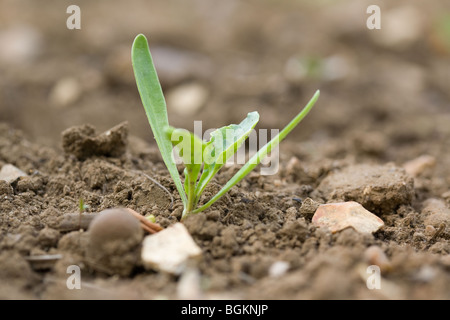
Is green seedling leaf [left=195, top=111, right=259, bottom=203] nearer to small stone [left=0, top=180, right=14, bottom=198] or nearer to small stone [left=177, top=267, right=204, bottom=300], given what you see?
small stone [left=177, top=267, right=204, bottom=300]

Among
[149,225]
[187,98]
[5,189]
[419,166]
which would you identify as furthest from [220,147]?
[187,98]

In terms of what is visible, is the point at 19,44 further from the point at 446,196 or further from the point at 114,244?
the point at 446,196

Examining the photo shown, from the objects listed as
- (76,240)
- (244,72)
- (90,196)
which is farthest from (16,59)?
(76,240)

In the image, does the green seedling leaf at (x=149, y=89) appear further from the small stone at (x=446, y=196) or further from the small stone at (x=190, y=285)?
the small stone at (x=446, y=196)

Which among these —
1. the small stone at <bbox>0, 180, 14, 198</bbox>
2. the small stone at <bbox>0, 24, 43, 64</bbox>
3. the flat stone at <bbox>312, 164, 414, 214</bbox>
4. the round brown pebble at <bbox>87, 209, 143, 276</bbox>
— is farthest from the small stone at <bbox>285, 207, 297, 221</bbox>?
the small stone at <bbox>0, 24, 43, 64</bbox>

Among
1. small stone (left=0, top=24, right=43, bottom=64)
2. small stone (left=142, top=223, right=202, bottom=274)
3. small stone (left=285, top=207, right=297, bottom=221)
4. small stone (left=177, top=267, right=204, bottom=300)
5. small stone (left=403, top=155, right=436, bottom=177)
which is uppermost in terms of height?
small stone (left=0, top=24, right=43, bottom=64)

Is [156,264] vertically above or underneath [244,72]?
underneath
